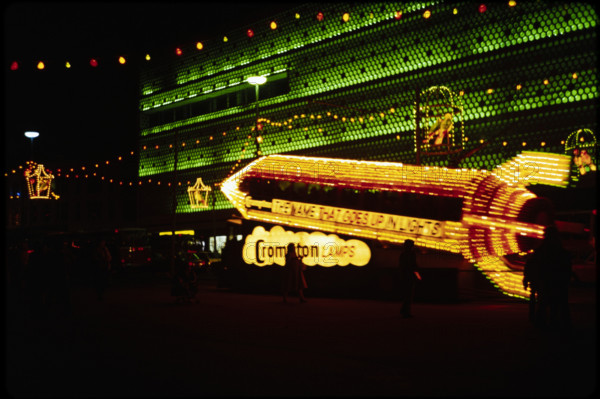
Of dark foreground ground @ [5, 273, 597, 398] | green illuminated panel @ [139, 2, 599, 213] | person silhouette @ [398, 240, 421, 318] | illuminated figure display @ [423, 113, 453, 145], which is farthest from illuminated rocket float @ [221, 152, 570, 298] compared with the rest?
green illuminated panel @ [139, 2, 599, 213]

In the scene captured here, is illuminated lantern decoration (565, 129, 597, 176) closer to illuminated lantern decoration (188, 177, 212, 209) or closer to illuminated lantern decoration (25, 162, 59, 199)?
illuminated lantern decoration (188, 177, 212, 209)

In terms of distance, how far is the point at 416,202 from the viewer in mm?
21219

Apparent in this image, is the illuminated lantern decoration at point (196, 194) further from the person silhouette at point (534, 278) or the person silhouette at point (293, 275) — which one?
the person silhouette at point (534, 278)

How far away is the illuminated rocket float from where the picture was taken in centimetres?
1980

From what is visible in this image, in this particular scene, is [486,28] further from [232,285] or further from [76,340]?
[76,340]

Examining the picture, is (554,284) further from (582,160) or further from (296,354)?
(582,160)

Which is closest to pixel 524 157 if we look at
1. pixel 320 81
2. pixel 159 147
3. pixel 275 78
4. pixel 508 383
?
pixel 508 383

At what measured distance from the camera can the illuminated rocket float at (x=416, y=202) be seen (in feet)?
65.0

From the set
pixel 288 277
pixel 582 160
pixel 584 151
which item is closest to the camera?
pixel 288 277

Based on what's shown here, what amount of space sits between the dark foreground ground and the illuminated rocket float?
2.84 m

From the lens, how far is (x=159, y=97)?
212 feet

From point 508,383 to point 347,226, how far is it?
14452mm

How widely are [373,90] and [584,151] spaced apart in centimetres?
1825

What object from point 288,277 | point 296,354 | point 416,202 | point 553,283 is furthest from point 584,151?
point 296,354
